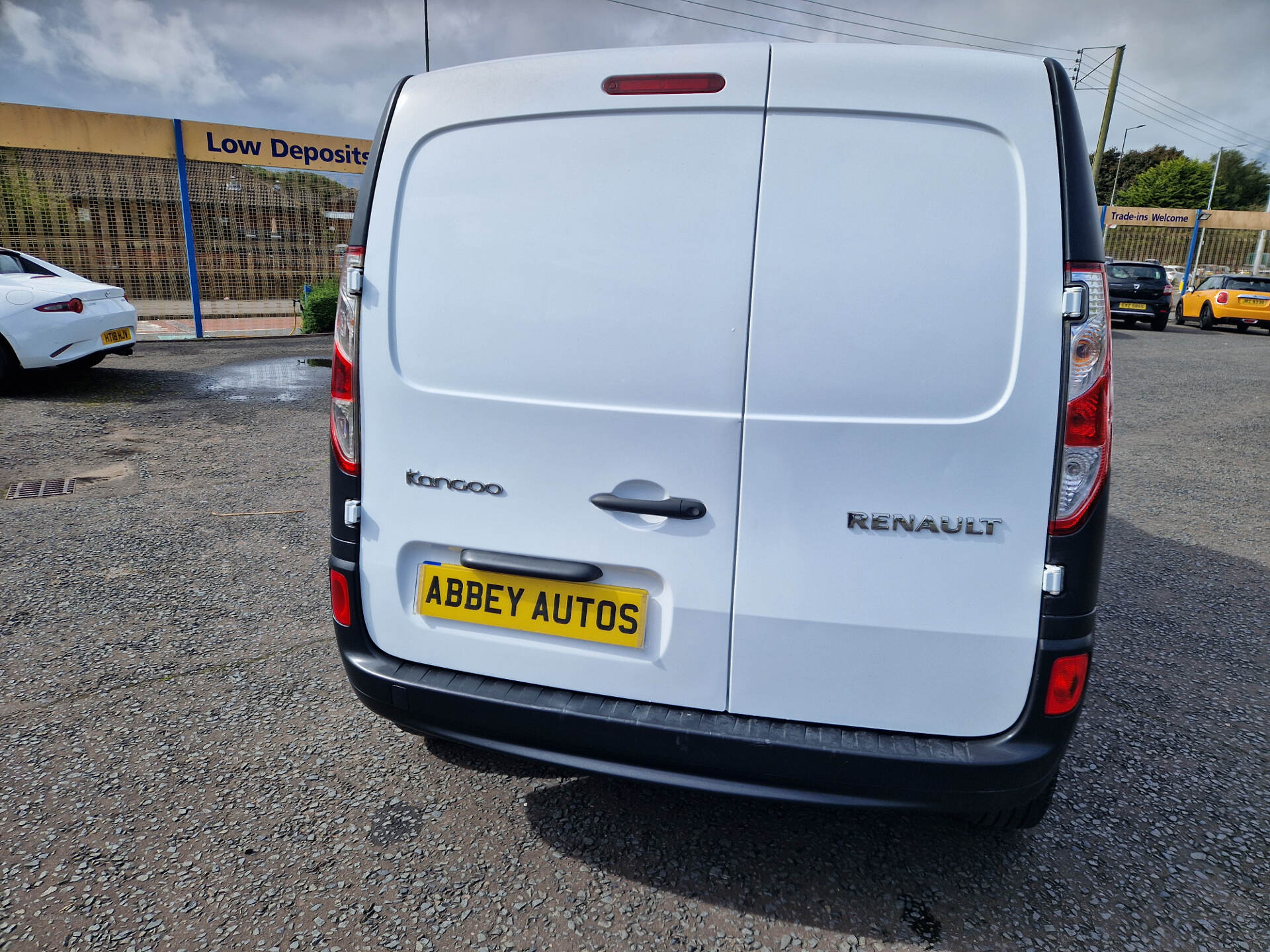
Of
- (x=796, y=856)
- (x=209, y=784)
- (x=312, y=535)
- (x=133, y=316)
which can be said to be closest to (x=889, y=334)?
(x=796, y=856)

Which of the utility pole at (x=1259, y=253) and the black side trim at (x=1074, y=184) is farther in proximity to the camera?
the utility pole at (x=1259, y=253)

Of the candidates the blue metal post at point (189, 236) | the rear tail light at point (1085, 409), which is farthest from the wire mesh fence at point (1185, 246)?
the rear tail light at point (1085, 409)

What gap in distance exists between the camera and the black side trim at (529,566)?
2027 millimetres

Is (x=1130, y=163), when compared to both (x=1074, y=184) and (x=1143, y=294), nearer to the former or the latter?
(x=1143, y=294)

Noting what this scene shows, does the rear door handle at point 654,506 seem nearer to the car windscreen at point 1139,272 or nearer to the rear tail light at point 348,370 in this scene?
the rear tail light at point 348,370

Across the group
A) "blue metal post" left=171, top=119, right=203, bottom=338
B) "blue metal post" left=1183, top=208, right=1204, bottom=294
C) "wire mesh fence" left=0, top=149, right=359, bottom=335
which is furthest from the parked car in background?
"blue metal post" left=171, top=119, right=203, bottom=338

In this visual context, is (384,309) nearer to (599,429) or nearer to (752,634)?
(599,429)

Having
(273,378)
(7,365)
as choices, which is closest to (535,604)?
(7,365)

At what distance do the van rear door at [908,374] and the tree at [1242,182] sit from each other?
316 ft

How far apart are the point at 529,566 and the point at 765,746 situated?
70 centimetres

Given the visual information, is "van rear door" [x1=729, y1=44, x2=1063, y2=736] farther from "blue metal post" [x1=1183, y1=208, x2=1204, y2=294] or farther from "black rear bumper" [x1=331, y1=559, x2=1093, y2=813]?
"blue metal post" [x1=1183, y1=208, x2=1204, y2=294]

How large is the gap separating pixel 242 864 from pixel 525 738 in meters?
0.86

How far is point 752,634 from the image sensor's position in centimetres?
198

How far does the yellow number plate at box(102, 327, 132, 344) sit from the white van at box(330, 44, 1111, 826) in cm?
823
